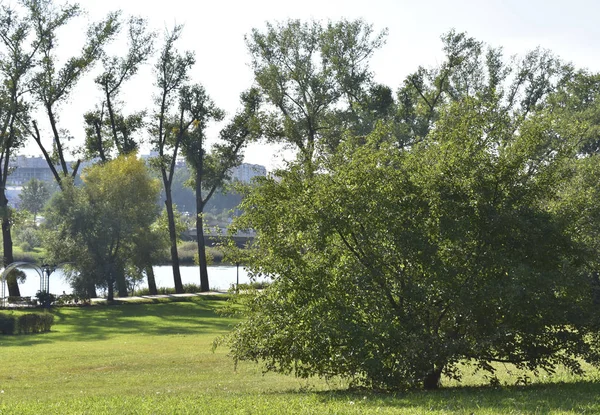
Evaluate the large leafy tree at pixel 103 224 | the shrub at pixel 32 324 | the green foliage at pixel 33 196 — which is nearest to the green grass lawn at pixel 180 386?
the shrub at pixel 32 324

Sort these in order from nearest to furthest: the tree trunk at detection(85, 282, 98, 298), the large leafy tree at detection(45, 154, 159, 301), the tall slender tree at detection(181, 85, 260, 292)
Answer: the tree trunk at detection(85, 282, 98, 298) < the large leafy tree at detection(45, 154, 159, 301) < the tall slender tree at detection(181, 85, 260, 292)

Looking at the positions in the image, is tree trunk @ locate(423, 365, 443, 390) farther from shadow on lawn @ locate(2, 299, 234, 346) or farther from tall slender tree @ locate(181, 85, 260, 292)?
tall slender tree @ locate(181, 85, 260, 292)

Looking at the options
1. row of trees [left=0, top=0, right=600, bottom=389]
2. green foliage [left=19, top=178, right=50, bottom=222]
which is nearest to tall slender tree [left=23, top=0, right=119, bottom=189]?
row of trees [left=0, top=0, right=600, bottom=389]

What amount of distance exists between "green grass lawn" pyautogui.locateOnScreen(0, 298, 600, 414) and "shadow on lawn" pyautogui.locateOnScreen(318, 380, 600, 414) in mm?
16

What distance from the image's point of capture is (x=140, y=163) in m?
56.4

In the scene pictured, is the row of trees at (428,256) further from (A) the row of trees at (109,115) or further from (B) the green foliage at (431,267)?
(A) the row of trees at (109,115)

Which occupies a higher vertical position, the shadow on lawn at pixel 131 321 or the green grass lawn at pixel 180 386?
the shadow on lawn at pixel 131 321

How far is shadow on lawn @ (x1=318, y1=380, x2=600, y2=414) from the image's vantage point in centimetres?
1170

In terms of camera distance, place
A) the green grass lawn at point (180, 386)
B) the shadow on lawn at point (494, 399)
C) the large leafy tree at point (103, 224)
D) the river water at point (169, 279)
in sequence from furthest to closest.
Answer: the river water at point (169, 279)
the large leafy tree at point (103, 224)
the green grass lawn at point (180, 386)
the shadow on lawn at point (494, 399)

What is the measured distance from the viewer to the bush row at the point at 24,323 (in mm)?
35125

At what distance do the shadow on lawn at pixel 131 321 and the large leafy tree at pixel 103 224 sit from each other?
2.69 meters

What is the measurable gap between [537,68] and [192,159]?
1000 inches

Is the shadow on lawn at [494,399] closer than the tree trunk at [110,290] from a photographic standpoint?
Yes

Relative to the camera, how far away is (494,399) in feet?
42.7
